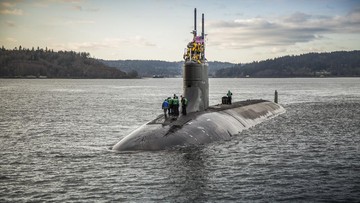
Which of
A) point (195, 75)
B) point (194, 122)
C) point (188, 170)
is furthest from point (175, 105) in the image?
point (188, 170)

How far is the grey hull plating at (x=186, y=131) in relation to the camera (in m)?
25.1

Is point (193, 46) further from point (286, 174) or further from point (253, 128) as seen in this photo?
point (286, 174)

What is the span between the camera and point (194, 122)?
28438 mm

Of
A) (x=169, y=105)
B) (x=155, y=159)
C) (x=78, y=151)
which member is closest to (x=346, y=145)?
(x=169, y=105)

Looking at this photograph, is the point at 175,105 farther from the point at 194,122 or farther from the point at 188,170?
the point at 188,170

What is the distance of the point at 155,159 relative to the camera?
23.3m

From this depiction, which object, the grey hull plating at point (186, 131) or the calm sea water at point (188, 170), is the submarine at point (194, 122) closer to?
the grey hull plating at point (186, 131)

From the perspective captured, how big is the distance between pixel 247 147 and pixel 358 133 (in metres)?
12.5

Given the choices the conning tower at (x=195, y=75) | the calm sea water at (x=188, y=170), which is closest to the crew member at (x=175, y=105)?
the conning tower at (x=195, y=75)

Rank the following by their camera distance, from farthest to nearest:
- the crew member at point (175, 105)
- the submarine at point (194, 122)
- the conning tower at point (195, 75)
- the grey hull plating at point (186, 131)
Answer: the conning tower at point (195, 75)
the crew member at point (175, 105)
the submarine at point (194, 122)
the grey hull plating at point (186, 131)

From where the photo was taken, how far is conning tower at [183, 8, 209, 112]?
32250mm

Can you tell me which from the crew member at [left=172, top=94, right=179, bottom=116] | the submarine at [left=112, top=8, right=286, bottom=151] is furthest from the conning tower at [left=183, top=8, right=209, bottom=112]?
the crew member at [left=172, top=94, right=179, bottom=116]

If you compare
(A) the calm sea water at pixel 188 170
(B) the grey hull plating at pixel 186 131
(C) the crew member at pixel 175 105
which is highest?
(C) the crew member at pixel 175 105

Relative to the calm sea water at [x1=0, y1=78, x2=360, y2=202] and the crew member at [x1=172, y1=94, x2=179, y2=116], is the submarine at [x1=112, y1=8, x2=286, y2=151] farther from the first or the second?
the calm sea water at [x1=0, y1=78, x2=360, y2=202]
